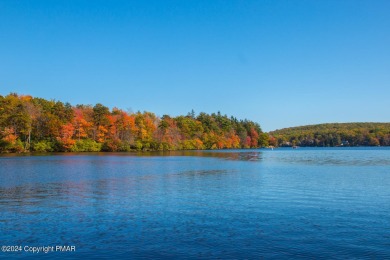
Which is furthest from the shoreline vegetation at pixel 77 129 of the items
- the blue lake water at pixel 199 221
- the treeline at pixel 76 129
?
the blue lake water at pixel 199 221

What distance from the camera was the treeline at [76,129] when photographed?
282 ft

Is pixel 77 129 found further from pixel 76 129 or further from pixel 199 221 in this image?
pixel 199 221

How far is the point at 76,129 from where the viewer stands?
326 feet

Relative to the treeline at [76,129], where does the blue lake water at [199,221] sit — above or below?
below

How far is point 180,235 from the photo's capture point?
509 inches

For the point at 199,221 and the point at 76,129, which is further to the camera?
the point at 76,129

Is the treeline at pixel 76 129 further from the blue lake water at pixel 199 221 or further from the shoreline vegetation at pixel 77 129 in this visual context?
the blue lake water at pixel 199 221

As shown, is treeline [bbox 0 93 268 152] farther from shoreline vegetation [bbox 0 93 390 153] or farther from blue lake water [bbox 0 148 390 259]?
blue lake water [bbox 0 148 390 259]

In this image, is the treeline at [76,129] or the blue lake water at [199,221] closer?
the blue lake water at [199,221]

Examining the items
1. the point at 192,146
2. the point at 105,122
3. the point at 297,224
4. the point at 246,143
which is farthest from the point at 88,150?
the point at 246,143

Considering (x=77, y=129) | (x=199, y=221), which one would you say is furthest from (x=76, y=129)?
(x=199, y=221)

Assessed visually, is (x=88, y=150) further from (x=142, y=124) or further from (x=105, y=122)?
(x=142, y=124)

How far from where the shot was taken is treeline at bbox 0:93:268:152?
8581 cm

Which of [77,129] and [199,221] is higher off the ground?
[77,129]
